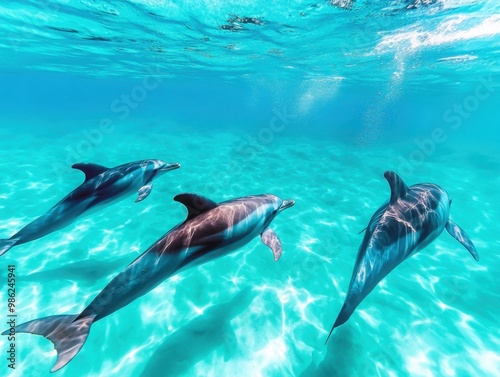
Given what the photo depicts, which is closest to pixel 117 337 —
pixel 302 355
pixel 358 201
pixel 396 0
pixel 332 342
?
pixel 302 355

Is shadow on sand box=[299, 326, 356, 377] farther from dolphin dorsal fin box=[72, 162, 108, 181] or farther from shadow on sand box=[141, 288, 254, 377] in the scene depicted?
dolphin dorsal fin box=[72, 162, 108, 181]

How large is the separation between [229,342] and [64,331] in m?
2.71

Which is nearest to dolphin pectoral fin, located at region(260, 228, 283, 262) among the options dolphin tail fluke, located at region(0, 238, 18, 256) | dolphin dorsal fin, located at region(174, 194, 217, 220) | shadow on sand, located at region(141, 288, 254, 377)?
shadow on sand, located at region(141, 288, 254, 377)

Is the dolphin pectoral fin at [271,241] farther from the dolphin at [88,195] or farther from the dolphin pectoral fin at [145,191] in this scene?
the dolphin pectoral fin at [145,191]

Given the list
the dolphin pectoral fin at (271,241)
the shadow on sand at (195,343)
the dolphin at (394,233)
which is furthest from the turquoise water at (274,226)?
the dolphin at (394,233)

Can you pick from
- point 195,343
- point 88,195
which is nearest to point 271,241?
point 195,343

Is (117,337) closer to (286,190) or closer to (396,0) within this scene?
(286,190)

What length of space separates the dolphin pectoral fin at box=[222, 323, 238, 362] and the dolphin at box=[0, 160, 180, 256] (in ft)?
11.3

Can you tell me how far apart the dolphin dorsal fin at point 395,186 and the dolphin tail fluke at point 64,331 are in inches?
179

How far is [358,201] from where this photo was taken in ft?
39.1

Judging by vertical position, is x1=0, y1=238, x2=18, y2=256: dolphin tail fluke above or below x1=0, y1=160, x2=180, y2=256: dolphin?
below

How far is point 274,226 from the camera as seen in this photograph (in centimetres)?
916

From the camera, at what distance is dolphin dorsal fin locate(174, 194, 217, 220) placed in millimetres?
3662

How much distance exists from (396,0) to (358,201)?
8.58m
